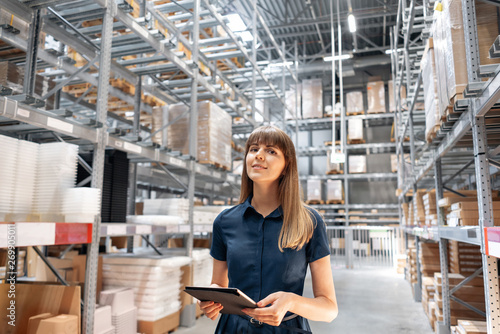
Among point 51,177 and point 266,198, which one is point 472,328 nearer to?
point 266,198

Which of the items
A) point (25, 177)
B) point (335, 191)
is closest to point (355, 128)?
point (335, 191)

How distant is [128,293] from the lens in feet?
14.9

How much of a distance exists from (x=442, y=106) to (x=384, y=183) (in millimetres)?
13210

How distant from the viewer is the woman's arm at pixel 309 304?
1.36 meters

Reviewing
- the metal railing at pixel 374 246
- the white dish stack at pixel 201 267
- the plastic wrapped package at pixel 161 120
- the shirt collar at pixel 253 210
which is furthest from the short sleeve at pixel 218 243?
the metal railing at pixel 374 246

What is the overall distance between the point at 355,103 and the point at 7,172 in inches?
540

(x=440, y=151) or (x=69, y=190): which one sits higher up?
(x=440, y=151)

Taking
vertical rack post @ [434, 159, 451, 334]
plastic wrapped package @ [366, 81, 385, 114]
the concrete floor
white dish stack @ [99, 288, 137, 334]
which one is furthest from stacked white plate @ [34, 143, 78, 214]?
plastic wrapped package @ [366, 81, 385, 114]

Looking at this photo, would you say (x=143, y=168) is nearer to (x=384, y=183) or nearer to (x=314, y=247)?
(x=314, y=247)

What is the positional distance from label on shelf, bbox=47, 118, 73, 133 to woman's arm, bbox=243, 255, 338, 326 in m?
2.59

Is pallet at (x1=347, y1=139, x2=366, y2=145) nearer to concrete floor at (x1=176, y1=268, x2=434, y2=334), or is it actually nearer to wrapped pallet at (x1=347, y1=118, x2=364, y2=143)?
wrapped pallet at (x1=347, y1=118, x2=364, y2=143)

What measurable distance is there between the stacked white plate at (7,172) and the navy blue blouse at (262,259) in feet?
6.89

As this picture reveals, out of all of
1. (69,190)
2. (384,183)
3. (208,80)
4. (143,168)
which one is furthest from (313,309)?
(384,183)

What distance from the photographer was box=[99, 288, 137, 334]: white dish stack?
167 inches
